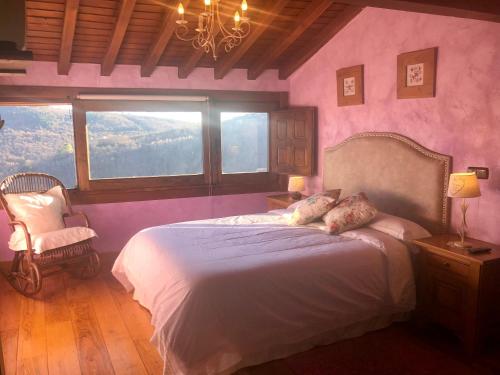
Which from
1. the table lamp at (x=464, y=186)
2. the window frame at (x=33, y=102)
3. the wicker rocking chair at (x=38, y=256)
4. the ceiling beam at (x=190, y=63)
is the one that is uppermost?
the ceiling beam at (x=190, y=63)

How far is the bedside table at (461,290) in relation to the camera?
2.75m

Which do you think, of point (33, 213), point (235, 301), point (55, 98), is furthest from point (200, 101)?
point (235, 301)

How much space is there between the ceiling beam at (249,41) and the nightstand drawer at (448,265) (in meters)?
2.55

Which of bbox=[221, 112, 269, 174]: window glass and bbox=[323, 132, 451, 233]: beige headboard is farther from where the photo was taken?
bbox=[221, 112, 269, 174]: window glass

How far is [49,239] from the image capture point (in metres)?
3.92

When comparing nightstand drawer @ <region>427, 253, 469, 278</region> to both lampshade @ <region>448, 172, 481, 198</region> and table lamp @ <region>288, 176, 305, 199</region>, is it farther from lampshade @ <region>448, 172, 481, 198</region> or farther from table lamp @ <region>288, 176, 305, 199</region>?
table lamp @ <region>288, 176, 305, 199</region>

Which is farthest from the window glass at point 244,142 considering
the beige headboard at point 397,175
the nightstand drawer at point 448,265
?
the nightstand drawer at point 448,265

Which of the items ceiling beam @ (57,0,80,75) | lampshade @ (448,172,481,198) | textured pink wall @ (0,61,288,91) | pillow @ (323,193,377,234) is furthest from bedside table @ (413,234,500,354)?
ceiling beam @ (57,0,80,75)

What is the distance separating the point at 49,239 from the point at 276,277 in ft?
7.78

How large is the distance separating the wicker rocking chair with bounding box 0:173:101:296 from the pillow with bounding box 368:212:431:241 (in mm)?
2752

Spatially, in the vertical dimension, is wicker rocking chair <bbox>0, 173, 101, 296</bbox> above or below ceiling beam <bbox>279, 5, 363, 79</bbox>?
below

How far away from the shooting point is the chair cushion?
387cm

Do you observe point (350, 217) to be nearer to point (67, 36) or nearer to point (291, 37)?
point (291, 37)

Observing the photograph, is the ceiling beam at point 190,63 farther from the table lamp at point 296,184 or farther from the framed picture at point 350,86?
the table lamp at point 296,184
